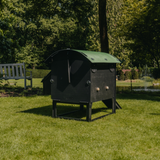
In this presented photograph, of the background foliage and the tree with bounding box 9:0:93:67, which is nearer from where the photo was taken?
the background foliage

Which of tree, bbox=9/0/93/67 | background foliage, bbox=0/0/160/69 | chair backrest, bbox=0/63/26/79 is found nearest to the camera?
chair backrest, bbox=0/63/26/79

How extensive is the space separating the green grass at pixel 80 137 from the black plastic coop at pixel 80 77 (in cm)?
61

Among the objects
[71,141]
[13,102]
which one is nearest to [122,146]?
[71,141]

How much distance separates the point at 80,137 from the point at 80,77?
5.56 feet

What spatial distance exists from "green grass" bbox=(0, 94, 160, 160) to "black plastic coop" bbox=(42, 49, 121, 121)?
61 centimetres

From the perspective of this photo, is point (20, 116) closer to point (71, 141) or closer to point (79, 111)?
point (79, 111)

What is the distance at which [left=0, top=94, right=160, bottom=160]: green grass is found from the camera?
3623 mm

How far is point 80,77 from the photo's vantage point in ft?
18.9

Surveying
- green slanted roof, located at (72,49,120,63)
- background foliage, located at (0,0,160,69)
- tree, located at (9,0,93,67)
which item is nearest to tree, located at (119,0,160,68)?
background foliage, located at (0,0,160,69)

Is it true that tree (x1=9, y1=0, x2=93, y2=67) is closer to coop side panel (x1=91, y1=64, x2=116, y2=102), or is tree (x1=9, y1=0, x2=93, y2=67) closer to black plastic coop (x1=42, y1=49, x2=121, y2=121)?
coop side panel (x1=91, y1=64, x2=116, y2=102)

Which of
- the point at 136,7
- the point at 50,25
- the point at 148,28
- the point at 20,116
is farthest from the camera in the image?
the point at 50,25

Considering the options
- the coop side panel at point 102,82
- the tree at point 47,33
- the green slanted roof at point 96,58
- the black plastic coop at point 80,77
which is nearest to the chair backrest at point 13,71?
the black plastic coop at point 80,77

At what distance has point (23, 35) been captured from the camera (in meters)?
40.9

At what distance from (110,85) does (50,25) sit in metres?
34.2
